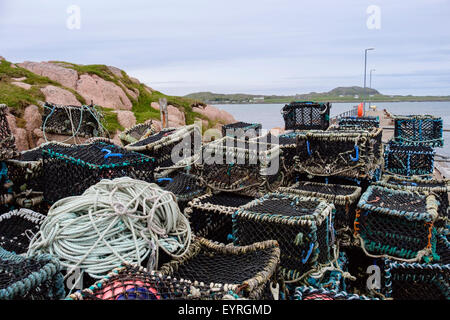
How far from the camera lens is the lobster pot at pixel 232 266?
6.65ft

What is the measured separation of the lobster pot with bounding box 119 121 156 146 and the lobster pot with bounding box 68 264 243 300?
4.41m

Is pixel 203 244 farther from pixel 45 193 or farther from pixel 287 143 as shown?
pixel 287 143

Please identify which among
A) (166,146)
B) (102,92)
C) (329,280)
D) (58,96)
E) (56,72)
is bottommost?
(329,280)

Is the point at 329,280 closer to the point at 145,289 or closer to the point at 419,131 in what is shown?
the point at 145,289

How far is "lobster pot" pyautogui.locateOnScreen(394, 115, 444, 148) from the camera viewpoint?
22.9 ft

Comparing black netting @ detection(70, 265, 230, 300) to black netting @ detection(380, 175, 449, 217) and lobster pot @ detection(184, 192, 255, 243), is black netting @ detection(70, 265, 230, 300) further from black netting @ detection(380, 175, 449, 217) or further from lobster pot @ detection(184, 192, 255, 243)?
black netting @ detection(380, 175, 449, 217)

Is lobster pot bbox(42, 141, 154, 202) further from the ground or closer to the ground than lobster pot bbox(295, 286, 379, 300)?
further from the ground

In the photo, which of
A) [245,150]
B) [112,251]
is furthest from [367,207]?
[112,251]

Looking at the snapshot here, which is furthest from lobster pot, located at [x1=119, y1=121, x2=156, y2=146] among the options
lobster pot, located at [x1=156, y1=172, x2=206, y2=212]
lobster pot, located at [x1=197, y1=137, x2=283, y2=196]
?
lobster pot, located at [x1=197, y1=137, x2=283, y2=196]

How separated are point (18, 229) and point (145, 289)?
5.43 feet

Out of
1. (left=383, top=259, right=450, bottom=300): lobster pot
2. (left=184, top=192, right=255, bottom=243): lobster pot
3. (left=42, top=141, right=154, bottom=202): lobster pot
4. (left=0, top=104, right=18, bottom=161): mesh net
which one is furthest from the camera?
(left=0, top=104, right=18, bottom=161): mesh net

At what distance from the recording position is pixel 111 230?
2330 mm

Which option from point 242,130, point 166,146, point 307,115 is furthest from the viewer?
point 307,115

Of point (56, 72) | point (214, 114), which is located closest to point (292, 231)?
point (214, 114)
